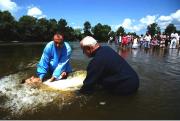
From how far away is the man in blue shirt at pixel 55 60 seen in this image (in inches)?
294

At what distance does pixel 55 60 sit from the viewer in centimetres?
766

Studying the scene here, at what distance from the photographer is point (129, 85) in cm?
586

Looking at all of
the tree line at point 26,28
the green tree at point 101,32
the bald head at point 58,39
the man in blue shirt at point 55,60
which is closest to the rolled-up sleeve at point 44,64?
the man in blue shirt at point 55,60

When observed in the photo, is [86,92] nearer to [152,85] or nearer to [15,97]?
[15,97]

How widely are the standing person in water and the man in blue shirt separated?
1.80 m

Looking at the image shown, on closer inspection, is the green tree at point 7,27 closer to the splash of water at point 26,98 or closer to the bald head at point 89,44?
the splash of water at point 26,98

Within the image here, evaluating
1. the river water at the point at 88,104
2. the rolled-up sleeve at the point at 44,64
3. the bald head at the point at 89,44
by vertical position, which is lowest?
the river water at the point at 88,104

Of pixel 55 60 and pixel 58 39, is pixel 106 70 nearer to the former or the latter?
pixel 58 39

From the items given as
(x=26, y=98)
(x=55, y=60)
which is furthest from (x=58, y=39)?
(x=26, y=98)

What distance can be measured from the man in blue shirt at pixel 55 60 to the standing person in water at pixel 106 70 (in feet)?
5.90

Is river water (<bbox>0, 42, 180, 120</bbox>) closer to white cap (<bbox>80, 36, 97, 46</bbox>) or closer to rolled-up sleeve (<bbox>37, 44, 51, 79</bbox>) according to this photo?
rolled-up sleeve (<bbox>37, 44, 51, 79</bbox>)

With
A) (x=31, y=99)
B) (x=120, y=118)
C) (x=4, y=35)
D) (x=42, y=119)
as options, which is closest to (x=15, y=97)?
(x=31, y=99)

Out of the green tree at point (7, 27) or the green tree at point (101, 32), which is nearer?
the green tree at point (7, 27)

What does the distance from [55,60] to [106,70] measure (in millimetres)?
2564
